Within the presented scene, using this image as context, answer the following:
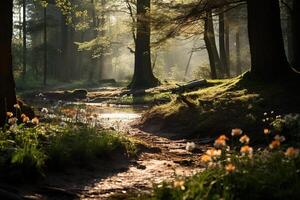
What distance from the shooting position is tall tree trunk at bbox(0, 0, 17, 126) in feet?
33.9

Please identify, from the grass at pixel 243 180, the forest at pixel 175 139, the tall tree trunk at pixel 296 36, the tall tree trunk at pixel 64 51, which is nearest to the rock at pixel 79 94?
the forest at pixel 175 139

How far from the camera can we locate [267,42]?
14.7m

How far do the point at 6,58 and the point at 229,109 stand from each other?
18.9 feet

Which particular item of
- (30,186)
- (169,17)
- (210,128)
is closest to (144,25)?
(169,17)

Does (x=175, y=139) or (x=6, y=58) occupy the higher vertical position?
(x=6, y=58)

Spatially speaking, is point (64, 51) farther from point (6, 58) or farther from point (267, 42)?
point (6, 58)

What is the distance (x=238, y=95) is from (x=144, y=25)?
520 cm

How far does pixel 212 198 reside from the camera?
202 inches

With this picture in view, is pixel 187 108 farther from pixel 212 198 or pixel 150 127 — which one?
pixel 212 198

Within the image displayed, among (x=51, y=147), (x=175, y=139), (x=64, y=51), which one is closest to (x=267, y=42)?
(x=175, y=139)

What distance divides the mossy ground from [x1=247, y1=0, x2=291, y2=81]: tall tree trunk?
0.48 metres

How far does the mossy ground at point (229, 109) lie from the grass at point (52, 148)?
286cm

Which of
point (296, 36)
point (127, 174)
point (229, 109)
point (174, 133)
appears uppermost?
point (296, 36)

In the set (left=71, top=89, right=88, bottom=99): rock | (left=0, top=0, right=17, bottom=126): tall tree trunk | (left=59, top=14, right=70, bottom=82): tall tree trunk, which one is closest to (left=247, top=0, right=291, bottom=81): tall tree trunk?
(left=0, top=0, right=17, bottom=126): tall tree trunk
